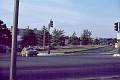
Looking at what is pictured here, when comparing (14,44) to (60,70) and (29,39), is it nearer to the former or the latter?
(60,70)

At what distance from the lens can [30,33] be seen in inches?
4724

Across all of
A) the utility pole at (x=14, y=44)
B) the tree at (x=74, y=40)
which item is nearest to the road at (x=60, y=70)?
the utility pole at (x=14, y=44)

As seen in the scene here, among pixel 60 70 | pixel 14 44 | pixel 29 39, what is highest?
pixel 29 39

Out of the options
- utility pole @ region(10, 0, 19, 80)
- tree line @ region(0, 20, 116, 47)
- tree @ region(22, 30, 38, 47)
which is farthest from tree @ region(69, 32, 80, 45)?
utility pole @ region(10, 0, 19, 80)

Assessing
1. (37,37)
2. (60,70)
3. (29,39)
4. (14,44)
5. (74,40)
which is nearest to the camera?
(14,44)

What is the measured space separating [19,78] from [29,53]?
129 feet

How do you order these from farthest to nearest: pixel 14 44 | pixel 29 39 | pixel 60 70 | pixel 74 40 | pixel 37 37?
pixel 74 40 < pixel 37 37 < pixel 29 39 < pixel 60 70 < pixel 14 44

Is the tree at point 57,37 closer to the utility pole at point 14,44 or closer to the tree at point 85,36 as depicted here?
the tree at point 85,36

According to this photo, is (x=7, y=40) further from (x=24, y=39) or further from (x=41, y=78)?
(x=41, y=78)

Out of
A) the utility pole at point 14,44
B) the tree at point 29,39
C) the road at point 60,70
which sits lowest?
the road at point 60,70

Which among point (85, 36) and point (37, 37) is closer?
point (37, 37)

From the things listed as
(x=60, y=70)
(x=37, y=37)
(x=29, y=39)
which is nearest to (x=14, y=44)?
(x=60, y=70)

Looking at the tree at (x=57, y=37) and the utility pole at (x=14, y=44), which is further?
the tree at (x=57, y=37)

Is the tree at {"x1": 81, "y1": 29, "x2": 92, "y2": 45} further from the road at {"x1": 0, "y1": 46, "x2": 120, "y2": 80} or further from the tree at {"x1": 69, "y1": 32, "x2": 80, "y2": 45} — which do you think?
the road at {"x1": 0, "y1": 46, "x2": 120, "y2": 80}
